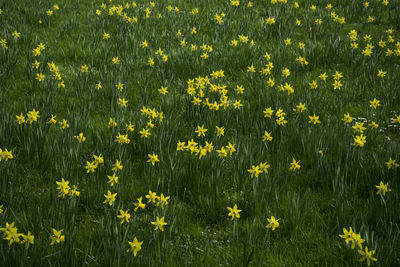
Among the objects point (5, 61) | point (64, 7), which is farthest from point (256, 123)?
point (64, 7)

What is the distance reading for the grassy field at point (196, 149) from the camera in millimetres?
2113

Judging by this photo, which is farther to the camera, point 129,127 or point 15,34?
point 15,34

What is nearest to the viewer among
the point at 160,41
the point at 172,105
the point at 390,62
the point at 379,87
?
the point at 172,105

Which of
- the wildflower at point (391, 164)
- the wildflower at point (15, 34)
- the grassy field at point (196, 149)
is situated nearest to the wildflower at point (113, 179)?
the grassy field at point (196, 149)

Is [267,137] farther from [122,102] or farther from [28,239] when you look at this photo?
[28,239]

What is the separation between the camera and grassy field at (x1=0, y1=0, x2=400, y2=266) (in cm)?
211

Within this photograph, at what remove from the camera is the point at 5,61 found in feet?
14.6

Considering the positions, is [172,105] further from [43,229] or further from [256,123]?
[43,229]

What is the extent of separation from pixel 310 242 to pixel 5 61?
4.06 m

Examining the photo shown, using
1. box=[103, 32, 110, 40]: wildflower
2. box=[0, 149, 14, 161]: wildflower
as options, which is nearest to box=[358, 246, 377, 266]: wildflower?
box=[0, 149, 14, 161]: wildflower

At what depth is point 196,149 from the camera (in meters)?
2.77

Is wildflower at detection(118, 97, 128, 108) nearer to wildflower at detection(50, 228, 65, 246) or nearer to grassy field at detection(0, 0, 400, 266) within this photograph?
grassy field at detection(0, 0, 400, 266)

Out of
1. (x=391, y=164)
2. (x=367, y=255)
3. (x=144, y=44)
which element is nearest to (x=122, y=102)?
(x=144, y=44)

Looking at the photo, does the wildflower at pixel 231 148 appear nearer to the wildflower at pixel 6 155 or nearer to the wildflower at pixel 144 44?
the wildflower at pixel 6 155
